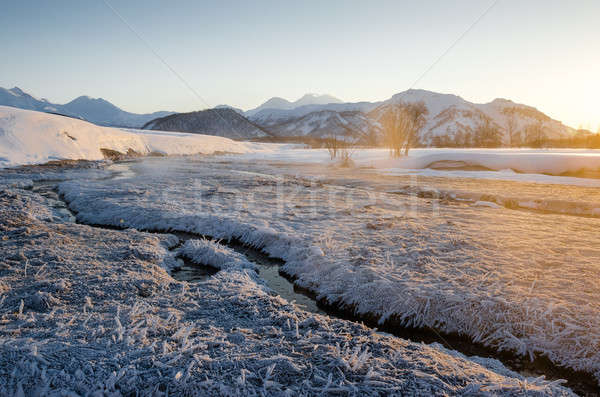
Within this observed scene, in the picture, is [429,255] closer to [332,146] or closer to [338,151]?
[332,146]

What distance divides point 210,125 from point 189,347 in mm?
187657

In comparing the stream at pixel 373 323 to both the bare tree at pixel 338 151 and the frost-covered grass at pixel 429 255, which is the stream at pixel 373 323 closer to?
the frost-covered grass at pixel 429 255

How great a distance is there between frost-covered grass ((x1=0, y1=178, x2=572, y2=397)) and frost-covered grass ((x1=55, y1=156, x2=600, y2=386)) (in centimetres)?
95

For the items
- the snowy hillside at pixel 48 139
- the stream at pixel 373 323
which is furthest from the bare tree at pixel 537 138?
the snowy hillside at pixel 48 139

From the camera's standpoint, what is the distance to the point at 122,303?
454 cm

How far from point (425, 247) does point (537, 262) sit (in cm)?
220

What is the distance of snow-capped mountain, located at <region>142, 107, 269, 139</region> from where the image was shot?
570ft

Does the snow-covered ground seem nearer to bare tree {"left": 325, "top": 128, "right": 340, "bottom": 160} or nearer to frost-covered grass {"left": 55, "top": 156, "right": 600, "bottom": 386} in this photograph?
bare tree {"left": 325, "top": 128, "right": 340, "bottom": 160}

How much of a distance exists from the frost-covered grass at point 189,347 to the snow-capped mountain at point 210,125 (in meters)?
169

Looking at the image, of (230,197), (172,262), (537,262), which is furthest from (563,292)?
(230,197)

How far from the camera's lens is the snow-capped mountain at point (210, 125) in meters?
174

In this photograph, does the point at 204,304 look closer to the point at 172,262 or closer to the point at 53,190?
the point at 172,262

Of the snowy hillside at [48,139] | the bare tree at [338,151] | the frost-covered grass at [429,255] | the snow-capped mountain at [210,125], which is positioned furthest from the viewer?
the snow-capped mountain at [210,125]

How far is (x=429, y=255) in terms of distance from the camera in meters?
7.06
